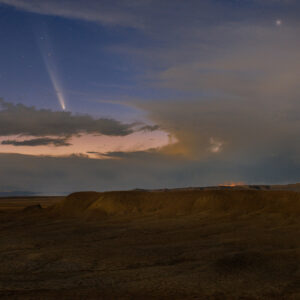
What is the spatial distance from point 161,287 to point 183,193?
136 feet

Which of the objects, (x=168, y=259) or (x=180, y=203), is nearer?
(x=168, y=259)

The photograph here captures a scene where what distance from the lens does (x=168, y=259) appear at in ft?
69.3

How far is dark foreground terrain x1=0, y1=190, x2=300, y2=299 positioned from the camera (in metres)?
14.2

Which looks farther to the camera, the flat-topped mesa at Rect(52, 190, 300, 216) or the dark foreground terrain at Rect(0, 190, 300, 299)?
the flat-topped mesa at Rect(52, 190, 300, 216)

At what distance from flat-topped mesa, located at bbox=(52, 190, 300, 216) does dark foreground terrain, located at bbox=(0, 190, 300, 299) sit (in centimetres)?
53

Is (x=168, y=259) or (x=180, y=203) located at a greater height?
(x=180, y=203)

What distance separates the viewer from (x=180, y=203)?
5238cm

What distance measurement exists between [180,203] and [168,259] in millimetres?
31488

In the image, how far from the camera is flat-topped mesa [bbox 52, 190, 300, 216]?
1839 inches

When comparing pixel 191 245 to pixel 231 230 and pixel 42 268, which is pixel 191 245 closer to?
pixel 231 230

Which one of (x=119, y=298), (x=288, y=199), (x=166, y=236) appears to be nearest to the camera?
(x=119, y=298)

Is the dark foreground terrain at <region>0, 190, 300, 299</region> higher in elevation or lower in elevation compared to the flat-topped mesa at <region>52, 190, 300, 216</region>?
lower

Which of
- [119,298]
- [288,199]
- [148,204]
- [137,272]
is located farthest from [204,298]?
[148,204]

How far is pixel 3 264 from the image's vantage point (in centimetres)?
2009
